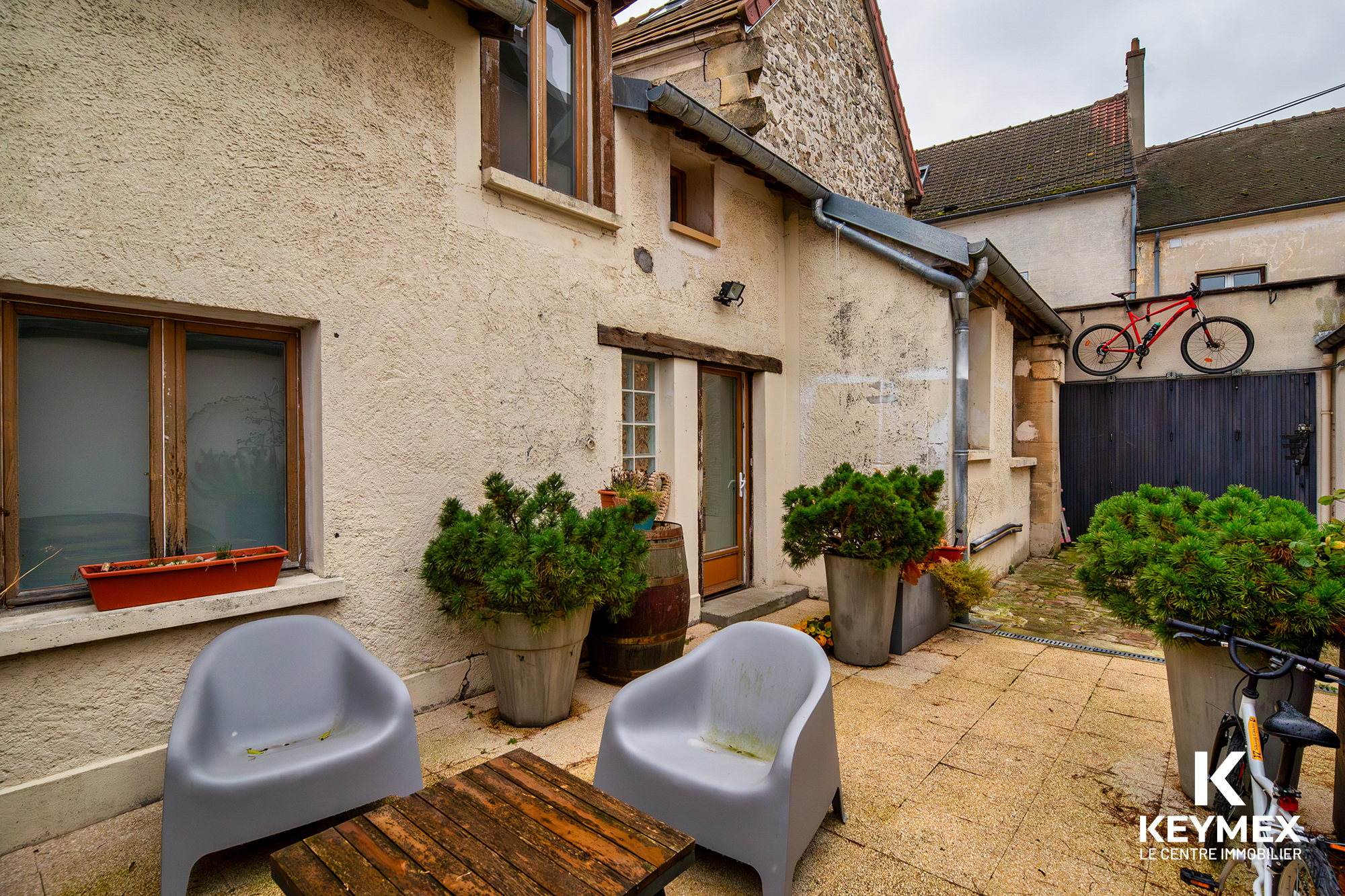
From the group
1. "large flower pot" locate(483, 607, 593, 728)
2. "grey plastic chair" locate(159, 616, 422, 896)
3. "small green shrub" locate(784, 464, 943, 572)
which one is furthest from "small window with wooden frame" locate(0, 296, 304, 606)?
"small green shrub" locate(784, 464, 943, 572)

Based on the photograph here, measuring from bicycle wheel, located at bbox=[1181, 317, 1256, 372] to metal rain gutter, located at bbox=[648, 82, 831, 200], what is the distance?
5.93 meters

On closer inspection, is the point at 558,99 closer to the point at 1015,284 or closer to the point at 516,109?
the point at 516,109

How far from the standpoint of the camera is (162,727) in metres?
2.71

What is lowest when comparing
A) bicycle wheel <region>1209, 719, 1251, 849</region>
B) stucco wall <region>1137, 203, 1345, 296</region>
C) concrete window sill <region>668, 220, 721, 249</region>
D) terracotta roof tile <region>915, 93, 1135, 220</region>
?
bicycle wheel <region>1209, 719, 1251, 849</region>

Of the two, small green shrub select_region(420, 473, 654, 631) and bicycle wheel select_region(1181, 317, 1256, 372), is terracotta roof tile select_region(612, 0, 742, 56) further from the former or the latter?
bicycle wheel select_region(1181, 317, 1256, 372)

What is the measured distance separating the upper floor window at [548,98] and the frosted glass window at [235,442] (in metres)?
1.90

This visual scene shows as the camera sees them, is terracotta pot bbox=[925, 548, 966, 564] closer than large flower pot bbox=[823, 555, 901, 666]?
No

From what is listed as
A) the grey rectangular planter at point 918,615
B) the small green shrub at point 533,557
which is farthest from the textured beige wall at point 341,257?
the grey rectangular planter at point 918,615

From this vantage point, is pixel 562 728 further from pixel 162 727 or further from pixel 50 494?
pixel 50 494

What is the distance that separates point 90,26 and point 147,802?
308cm

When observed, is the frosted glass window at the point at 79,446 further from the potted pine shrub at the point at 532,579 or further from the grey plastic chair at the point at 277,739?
the potted pine shrub at the point at 532,579

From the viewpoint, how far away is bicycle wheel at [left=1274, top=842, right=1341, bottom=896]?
4.91 feet

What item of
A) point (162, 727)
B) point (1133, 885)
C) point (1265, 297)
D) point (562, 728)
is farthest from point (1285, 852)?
point (1265, 297)

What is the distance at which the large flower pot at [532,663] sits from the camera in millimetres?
3264
